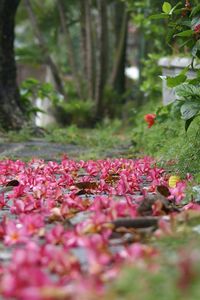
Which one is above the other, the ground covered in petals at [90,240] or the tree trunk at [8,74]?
the tree trunk at [8,74]

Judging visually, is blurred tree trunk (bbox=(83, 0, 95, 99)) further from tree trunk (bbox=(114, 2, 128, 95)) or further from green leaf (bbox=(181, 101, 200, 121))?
green leaf (bbox=(181, 101, 200, 121))

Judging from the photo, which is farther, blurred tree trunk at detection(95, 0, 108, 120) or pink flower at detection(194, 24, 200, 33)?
blurred tree trunk at detection(95, 0, 108, 120)

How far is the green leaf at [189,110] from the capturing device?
387 cm

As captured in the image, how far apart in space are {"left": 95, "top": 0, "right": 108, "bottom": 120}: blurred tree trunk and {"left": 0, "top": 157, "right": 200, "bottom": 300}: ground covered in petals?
9527 millimetres

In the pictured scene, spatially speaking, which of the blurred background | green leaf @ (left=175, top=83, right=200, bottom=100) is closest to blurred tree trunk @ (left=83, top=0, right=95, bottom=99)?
the blurred background

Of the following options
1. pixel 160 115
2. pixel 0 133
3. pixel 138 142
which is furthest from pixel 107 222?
pixel 0 133

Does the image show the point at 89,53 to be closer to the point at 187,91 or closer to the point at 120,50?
the point at 120,50

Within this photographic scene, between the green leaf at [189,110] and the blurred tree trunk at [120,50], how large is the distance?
1129cm

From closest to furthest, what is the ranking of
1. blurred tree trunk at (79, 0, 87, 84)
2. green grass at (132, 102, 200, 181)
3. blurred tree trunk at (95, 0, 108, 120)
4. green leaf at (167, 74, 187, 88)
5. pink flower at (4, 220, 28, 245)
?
pink flower at (4, 220, 28, 245)
green leaf at (167, 74, 187, 88)
green grass at (132, 102, 200, 181)
blurred tree trunk at (95, 0, 108, 120)
blurred tree trunk at (79, 0, 87, 84)

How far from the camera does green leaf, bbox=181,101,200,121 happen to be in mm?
3867

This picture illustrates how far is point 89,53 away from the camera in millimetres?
14625

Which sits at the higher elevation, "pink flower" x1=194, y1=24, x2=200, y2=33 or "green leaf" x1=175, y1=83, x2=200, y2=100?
"pink flower" x1=194, y1=24, x2=200, y2=33

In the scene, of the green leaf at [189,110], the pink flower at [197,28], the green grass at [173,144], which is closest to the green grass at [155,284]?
the green grass at [173,144]

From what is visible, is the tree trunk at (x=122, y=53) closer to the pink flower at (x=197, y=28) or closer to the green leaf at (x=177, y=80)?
the green leaf at (x=177, y=80)
